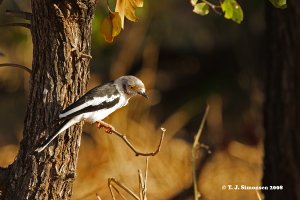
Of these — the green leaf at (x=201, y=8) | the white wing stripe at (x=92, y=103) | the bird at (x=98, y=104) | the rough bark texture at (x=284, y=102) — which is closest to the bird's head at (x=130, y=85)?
the bird at (x=98, y=104)

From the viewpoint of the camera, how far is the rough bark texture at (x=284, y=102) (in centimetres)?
499

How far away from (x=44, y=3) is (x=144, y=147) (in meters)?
4.51

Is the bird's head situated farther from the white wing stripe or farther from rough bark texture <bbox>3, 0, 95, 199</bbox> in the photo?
rough bark texture <bbox>3, 0, 95, 199</bbox>

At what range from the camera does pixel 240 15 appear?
3053 mm

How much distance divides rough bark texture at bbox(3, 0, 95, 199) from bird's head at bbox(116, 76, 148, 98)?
57cm

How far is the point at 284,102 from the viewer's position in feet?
16.5

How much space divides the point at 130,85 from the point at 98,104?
0.43m

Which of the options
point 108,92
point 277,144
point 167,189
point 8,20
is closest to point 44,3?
point 108,92

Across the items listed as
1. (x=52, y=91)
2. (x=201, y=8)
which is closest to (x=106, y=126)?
(x=52, y=91)

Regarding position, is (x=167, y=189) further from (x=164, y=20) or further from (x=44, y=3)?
(x=44, y=3)

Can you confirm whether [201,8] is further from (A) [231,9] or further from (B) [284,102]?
(B) [284,102]

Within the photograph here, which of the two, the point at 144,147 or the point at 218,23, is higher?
the point at 218,23

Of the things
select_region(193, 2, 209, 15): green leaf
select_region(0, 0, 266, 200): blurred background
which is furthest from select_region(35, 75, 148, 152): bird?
select_region(0, 0, 266, 200): blurred background

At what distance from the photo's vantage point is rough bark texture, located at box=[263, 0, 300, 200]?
4992 millimetres
